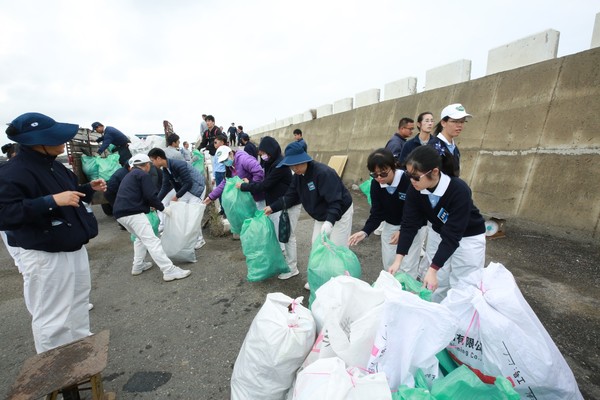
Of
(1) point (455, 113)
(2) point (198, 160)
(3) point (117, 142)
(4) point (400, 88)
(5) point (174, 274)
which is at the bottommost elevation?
(5) point (174, 274)

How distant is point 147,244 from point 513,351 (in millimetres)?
3640

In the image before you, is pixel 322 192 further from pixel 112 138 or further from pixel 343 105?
pixel 343 105

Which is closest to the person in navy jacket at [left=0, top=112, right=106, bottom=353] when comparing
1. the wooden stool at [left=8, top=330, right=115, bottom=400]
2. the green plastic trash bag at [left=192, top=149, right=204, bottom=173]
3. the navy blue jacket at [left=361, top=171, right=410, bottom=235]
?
the wooden stool at [left=8, top=330, right=115, bottom=400]

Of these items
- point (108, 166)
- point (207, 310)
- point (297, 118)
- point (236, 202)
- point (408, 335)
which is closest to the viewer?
point (408, 335)

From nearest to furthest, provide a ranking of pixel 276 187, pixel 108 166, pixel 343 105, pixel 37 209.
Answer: pixel 37 209 < pixel 276 187 < pixel 108 166 < pixel 343 105

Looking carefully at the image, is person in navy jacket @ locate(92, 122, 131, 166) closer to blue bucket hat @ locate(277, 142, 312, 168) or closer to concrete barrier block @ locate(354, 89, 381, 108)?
blue bucket hat @ locate(277, 142, 312, 168)

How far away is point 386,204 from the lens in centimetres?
273

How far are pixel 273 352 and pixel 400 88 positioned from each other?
8072 millimetres

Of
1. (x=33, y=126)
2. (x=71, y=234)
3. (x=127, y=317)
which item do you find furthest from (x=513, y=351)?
(x=127, y=317)

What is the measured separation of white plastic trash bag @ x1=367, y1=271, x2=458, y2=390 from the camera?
123 centimetres

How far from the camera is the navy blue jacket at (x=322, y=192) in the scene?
286cm

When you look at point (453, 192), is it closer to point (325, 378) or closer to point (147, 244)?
point (325, 378)

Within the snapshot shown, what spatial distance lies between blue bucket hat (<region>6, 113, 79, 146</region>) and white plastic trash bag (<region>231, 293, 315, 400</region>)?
5.80ft

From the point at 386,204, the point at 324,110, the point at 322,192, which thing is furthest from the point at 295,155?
the point at 324,110
